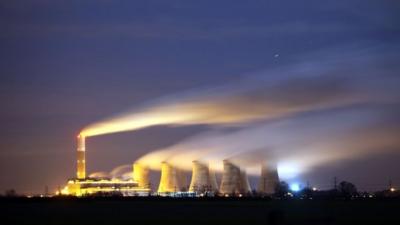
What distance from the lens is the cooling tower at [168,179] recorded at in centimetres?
13212

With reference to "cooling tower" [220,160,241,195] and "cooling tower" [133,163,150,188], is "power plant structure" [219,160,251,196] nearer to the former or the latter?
"cooling tower" [220,160,241,195]

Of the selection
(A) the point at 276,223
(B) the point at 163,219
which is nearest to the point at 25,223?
(B) the point at 163,219

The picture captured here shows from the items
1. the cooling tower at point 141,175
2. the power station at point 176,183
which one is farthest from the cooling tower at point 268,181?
the cooling tower at point 141,175

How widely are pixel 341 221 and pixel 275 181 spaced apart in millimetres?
76037

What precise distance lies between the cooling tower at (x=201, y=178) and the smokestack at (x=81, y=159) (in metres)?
22.9

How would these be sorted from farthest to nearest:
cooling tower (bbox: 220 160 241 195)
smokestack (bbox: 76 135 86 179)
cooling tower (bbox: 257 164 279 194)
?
smokestack (bbox: 76 135 86 179) < cooling tower (bbox: 257 164 279 194) < cooling tower (bbox: 220 160 241 195)

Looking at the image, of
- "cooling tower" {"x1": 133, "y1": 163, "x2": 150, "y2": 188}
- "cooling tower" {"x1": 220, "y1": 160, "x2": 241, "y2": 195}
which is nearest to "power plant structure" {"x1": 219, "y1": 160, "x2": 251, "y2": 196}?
"cooling tower" {"x1": 220, "y1": 160, "x2": 241, "y2": 195}

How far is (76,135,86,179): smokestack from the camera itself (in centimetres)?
13607

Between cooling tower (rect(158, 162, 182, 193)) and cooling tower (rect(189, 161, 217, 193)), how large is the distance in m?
5.20

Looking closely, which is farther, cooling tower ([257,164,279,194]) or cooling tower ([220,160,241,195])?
cooling tower ([257,164,279,194])

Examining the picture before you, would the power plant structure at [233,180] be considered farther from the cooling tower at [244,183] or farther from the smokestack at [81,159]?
the smokestack at [81,159]

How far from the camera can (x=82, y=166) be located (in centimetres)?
14300

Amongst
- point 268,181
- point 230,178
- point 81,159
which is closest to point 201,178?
point 230,178

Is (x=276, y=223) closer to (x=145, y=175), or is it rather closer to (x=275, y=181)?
(x=275, y=181)
